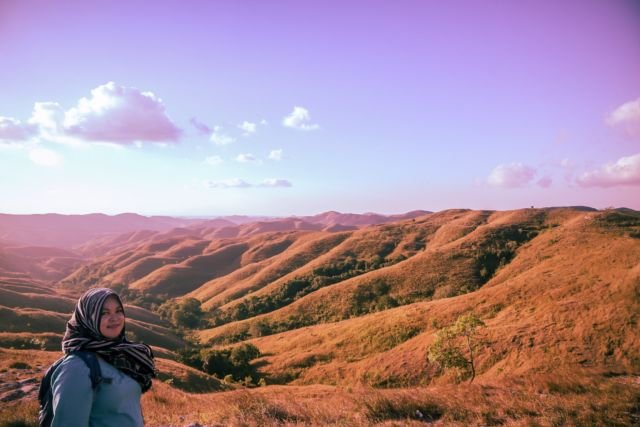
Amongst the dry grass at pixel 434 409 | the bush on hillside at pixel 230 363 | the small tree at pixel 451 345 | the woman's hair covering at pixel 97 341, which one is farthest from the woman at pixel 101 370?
the bush on hillside at pixel 230 363

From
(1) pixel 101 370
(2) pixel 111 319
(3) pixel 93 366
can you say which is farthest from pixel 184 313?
(3) pixel 93 366

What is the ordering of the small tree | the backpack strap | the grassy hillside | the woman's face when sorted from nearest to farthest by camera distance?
1. the backpack strap
2. the woman's face
3. the grassy hillside
4. the small tree

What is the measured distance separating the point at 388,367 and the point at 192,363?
27.2 meters

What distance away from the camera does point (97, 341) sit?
3.49m

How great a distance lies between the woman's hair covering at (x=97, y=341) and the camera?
11.3 ft

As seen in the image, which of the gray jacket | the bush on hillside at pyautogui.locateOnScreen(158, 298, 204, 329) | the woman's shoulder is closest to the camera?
the gray jacket

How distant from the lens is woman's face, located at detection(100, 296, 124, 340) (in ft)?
11.9

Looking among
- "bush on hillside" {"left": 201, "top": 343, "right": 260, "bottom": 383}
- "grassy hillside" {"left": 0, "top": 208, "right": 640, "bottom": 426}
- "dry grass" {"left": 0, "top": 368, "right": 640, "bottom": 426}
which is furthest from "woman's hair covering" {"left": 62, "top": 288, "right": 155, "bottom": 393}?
"bush on hillside" {"left": 201, "top": 343, "right": 260, "bottom": 383}

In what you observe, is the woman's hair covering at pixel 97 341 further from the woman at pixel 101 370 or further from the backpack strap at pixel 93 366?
the backpack strap at pixel 93 366

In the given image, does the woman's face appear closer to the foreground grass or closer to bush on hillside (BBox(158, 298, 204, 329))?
the foreground grass

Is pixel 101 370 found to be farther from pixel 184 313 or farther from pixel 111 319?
pixel 184 313

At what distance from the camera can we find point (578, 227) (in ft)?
251

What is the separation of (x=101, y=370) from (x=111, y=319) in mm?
554

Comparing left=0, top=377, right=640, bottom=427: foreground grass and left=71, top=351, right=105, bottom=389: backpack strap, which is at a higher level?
left=71, top=351, right=105, bottom=389: backpack strap
